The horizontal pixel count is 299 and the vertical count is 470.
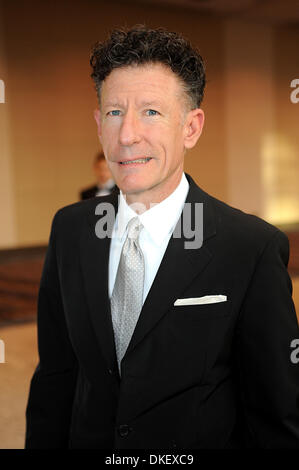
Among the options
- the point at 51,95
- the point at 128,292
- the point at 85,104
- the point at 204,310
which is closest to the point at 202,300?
the point at 204,310

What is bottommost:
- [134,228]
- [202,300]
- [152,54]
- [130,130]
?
[202,300]

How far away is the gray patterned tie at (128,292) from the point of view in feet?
4.12

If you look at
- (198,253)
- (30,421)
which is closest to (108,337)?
(198,253)

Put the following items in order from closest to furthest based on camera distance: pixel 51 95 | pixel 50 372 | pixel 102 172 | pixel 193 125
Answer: pixel 193 125
pixel 50 372
pixel 102 172
pixel 51 95

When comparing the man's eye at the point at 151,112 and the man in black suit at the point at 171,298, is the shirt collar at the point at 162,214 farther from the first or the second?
the man's eye at the point at 151,112

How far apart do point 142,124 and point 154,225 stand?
0.26 meters

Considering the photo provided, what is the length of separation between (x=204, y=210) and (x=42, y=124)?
905cm

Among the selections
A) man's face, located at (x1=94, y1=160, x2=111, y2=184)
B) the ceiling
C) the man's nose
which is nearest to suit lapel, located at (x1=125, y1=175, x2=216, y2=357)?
the man's nose

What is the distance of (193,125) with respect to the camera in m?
1.23

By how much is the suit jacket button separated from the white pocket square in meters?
0.30

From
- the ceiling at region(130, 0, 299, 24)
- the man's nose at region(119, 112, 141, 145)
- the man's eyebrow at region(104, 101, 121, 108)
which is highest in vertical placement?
the ceiling at region(130, 0, 299, 24)

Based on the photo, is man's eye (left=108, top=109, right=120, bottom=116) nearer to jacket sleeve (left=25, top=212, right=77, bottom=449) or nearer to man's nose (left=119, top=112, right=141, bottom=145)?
man's nose (left=119, top=112, right=141, bottom=145)

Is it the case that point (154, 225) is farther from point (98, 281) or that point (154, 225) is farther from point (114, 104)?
point (114, 104)

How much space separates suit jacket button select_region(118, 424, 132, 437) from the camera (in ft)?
3.95
